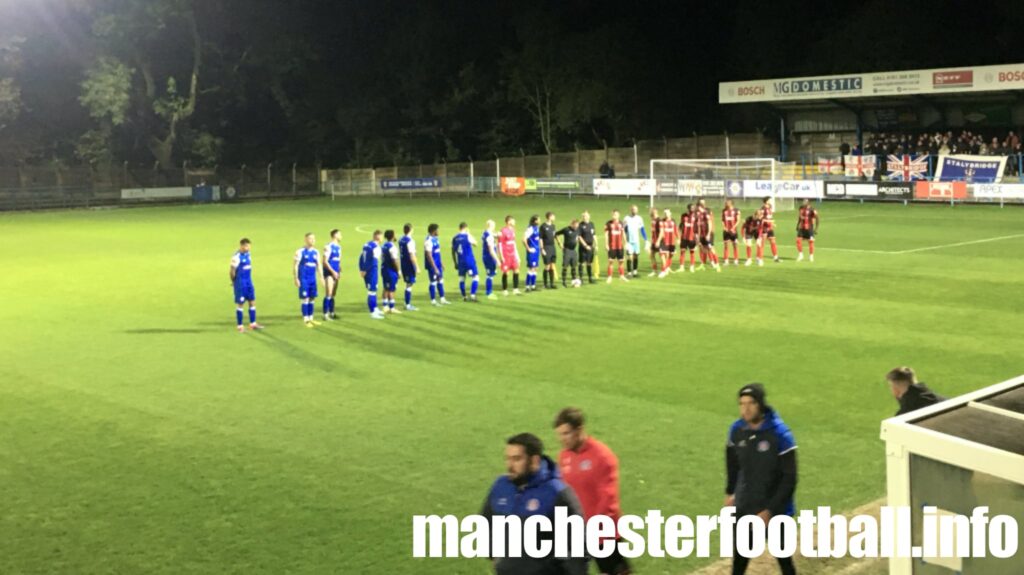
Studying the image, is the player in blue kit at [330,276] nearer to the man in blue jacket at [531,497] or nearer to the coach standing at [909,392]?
the coach standing at [909,392]

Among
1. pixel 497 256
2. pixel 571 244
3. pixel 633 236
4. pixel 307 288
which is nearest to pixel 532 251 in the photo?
pixel 497 256

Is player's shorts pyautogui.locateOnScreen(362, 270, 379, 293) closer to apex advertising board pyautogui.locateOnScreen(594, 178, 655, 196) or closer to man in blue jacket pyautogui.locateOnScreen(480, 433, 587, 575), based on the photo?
man in blue jacket pyautogui.locateOnScreen(480, 433, 587, 575)

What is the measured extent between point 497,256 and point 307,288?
4.74m

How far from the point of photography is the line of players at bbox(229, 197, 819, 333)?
1880 centimetres

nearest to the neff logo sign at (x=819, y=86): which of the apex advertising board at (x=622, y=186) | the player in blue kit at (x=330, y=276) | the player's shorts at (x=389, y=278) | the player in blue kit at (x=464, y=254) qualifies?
the apex advertising board at (x=622, y=186)

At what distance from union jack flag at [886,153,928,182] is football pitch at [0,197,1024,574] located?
863 inches

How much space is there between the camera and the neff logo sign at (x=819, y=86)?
4928cm

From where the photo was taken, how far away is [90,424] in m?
12.0

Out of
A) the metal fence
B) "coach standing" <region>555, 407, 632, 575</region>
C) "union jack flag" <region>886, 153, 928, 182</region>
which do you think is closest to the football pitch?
"coach standing" <region>555, 407, 632, 575</region>

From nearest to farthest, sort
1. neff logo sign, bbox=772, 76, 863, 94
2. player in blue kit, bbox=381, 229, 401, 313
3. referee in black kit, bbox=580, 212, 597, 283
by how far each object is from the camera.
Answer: player in blue kit, bbox=381, 229, 401, 313 → referee in black kit, bbox=580, 212, 597, 283 → neff logo sign, bbox=772, 76, 863, 94

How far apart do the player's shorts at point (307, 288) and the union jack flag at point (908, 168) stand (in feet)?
118

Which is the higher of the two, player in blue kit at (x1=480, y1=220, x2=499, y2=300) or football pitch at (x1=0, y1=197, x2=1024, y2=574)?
player in blue kit at (x1=480, y1=220, x2=499, y2=300)

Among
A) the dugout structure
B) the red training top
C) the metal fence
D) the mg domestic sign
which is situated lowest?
the red training top

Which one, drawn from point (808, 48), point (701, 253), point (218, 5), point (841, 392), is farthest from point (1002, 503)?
point (218, 5)
